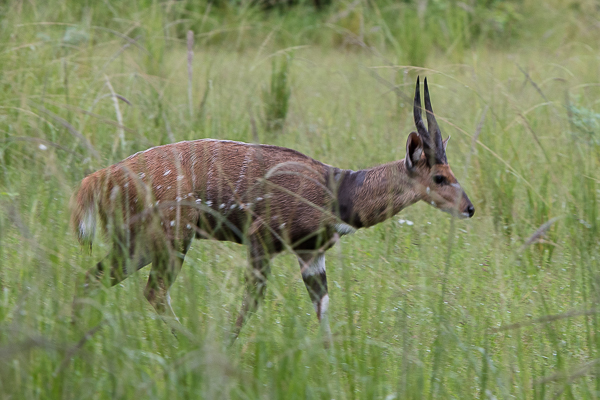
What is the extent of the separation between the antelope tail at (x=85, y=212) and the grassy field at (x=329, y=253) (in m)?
0.08

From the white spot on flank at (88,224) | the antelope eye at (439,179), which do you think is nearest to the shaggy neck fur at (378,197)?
the antelope eye at (439,179)

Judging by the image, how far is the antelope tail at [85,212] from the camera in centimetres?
372

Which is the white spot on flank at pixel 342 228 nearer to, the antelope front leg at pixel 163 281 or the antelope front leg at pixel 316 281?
the antelope front leg at pixel 316 281

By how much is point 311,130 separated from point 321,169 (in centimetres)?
296

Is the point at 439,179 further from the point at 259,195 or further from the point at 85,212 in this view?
the point at 85,212

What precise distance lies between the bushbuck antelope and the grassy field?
0.53 feet

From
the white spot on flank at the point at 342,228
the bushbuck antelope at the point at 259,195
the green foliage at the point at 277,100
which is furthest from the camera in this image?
the green foliage at the point at 277,100

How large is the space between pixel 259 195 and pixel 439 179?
3.30ft

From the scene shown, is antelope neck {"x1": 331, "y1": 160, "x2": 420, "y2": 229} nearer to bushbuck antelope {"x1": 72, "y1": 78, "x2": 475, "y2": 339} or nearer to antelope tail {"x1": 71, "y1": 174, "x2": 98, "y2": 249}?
bushbuck antelope {"x1": 72, "y1": 78, "x2": 475, "y2": 339}

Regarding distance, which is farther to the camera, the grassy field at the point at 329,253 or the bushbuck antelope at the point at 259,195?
the bushbuck antelope at the point at 259,195

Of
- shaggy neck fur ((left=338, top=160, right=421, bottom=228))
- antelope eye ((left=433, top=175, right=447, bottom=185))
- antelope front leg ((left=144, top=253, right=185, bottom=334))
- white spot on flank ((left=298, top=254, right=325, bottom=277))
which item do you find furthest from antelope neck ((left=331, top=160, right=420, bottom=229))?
antelope front leg ((left=144, top=253, right=185, bottom=334))

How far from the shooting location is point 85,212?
3738mm

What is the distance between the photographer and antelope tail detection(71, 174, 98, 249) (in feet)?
12.2

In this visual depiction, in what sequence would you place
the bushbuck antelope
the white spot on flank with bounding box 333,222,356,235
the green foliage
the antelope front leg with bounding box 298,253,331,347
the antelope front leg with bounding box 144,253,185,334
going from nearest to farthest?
the antelope front leg with bounding box 144,253,185,334, the bushbuck antelope, the antelope front leg with bounding box 298,253,331,347, the white spot on flank with bounding box 333,222,356,235, the green foliage
